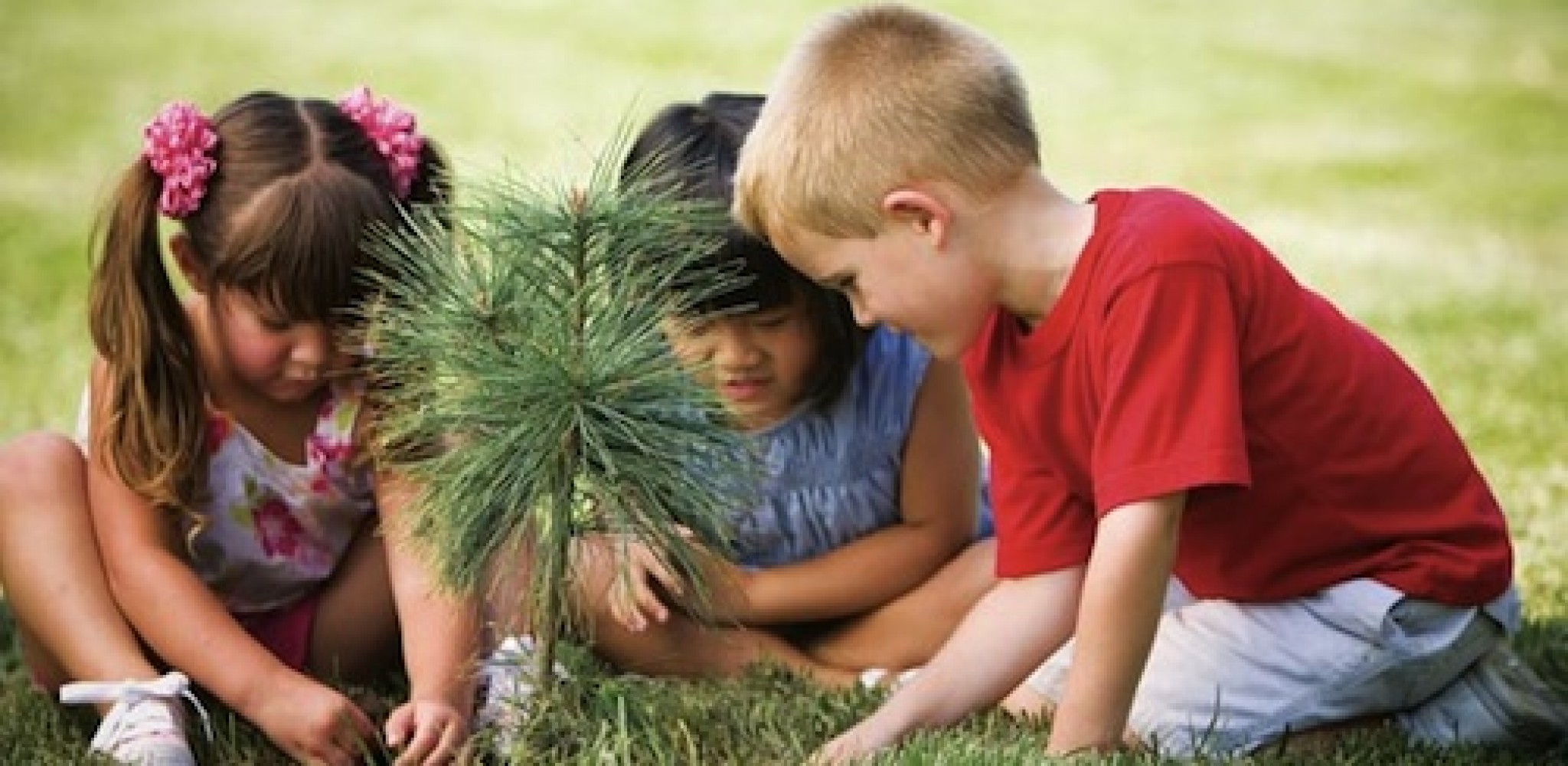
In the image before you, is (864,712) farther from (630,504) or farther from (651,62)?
(651,62)

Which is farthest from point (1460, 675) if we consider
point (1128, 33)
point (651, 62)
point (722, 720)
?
point (1128, 33)

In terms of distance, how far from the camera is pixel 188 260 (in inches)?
128

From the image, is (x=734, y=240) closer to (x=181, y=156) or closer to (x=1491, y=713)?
(x=181, y=156)

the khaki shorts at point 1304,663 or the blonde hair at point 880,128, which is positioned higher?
the blonde hair at point 880,128

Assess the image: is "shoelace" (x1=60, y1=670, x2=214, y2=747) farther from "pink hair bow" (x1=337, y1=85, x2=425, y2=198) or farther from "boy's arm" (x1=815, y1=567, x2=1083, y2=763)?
"boy's arm" (x1=815, y1=567, x2=1083, y2=763)

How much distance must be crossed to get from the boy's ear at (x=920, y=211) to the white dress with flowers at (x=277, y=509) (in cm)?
91

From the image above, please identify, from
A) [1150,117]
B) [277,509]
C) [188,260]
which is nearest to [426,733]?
[277,509]

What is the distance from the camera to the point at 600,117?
10203 millimetres

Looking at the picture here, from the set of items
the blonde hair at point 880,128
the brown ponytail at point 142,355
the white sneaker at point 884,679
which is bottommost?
the white sneaker at point 884,679

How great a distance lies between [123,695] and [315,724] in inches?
10.3

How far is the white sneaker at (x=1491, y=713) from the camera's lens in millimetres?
3273

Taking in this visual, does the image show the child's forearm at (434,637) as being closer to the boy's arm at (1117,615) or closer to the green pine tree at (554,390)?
the green pine tree at (554,390)

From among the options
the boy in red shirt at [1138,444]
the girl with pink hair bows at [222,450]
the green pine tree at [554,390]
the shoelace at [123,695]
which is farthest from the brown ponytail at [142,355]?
the boy in red shirt at [1138,444]

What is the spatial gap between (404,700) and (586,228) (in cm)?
103
